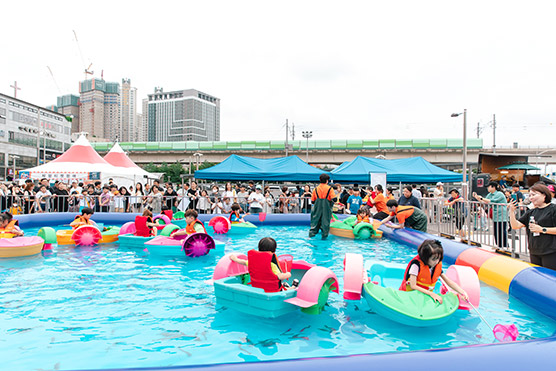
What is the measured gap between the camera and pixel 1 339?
4227mm

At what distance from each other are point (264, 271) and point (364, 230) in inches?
284

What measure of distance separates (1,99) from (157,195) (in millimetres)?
61253

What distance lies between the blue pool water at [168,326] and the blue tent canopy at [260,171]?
403 inches

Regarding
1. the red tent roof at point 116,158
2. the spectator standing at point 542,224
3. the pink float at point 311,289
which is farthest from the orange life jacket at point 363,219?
the red tent roof at point 116,158

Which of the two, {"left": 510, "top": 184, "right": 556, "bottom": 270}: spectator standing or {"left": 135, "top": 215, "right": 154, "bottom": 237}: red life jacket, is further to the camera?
{"left": 135, "top": 215, "right": 154, "bottom": 237}: red life jacket

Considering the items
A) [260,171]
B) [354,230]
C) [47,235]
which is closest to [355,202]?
[260,171]

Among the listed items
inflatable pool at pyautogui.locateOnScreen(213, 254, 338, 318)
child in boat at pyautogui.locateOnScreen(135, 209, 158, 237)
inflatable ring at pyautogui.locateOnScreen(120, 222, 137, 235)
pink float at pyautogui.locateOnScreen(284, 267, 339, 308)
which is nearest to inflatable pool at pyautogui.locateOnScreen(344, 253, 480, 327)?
inflatable pool at pyautogui.locateOnScreen(213, 254, 338, 318)

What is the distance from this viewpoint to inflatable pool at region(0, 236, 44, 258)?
27.5 ft

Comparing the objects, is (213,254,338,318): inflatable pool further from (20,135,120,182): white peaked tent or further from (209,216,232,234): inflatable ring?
(20,135,120,182): white peaked tent

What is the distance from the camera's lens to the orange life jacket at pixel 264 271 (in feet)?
16.7

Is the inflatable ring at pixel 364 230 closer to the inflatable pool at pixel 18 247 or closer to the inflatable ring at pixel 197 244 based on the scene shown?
the inflatable ring at pixel 197 244

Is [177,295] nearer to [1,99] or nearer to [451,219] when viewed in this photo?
[451,219]

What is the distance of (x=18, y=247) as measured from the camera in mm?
8453

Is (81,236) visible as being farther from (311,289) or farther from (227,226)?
(311,289)
